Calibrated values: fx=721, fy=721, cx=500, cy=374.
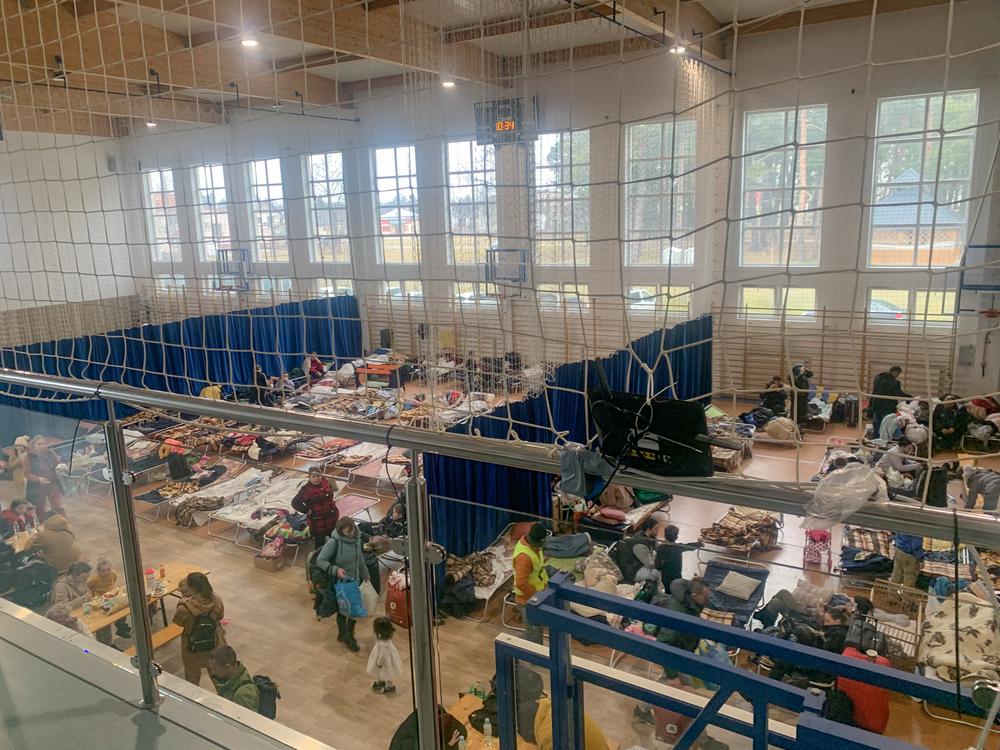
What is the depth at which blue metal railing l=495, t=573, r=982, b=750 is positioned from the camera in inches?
43.3

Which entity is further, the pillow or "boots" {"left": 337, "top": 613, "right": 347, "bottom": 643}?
"boots" {"left": 337, "top": 613, "right": 347, "bottom": 643}

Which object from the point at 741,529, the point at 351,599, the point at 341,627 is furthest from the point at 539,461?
the point at 741,529

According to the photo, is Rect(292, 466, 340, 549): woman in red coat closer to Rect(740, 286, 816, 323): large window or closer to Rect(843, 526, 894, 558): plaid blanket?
Rect(843, 526, 894, 558): plaid blanket

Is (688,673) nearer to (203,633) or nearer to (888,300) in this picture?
(203,633)

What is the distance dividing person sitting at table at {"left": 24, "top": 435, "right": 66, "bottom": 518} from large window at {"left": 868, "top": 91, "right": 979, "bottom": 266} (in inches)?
350

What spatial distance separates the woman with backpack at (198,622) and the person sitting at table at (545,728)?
0.90 m

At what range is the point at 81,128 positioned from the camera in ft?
37.8

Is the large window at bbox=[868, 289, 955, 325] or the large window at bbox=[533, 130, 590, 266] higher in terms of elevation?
the large window at bbox=[533, 130, 590, 266]

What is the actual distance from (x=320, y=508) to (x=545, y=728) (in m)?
0.91

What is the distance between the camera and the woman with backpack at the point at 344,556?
1827 millimetres

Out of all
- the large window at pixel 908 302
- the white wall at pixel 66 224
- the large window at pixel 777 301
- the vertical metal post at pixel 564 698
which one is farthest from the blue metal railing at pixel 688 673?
the white wall at pixel 66 224

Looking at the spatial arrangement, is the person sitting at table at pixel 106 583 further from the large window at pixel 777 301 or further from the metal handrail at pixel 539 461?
the large window at pixel 777 301

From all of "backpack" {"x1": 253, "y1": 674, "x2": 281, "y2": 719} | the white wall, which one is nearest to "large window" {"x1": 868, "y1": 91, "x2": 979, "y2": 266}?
"backpack" {"x1": 253, "y1": 674, "x2": 281, "y2": 719}

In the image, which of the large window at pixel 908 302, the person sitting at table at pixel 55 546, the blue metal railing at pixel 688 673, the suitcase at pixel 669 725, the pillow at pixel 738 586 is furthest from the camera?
the large window at pixel 908 302
